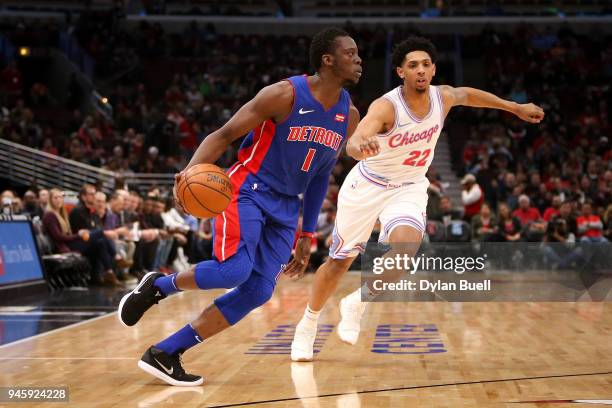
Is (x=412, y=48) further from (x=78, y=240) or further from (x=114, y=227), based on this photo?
(x=114, y=227)

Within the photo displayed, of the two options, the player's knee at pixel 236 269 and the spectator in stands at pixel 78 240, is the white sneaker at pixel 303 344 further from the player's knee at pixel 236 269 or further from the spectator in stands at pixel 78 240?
the spectator in stands at pixel 78 240

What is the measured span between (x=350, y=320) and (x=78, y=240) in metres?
6.91

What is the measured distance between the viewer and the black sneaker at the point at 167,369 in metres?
4.89

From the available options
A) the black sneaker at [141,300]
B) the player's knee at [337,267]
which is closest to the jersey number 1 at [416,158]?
the player's knee at [337,267]

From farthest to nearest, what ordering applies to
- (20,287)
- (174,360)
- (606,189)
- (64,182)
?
1. (64,182)
2. (606,189)
3. (20,287)
4. (174,360)

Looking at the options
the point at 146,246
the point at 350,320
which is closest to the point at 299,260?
the point at 350,320

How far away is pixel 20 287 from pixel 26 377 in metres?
5.73

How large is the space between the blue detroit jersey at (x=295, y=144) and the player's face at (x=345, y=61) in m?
0.18

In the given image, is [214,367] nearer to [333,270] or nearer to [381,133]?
[333,270]

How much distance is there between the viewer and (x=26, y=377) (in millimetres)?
5129

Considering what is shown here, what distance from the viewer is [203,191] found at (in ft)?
15.2

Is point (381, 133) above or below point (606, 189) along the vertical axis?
above

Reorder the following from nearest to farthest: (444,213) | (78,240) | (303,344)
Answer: (303,344)
(78,240)
(444,213)

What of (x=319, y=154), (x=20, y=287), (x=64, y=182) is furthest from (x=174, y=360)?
(x=64, y=182)
